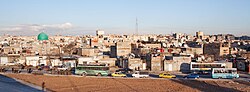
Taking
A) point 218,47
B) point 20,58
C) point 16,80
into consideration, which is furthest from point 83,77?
point 218,47

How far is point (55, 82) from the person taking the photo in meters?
20.7

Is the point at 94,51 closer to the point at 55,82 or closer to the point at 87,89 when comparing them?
the point at 55,82

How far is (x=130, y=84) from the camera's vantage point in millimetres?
20188

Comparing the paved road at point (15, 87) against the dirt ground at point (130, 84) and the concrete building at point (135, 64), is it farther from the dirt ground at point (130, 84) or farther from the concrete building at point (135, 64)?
the concrete building at point (135, 64)

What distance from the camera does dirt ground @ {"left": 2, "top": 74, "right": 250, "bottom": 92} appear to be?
18394mm

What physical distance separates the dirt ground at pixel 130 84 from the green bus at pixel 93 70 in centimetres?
188

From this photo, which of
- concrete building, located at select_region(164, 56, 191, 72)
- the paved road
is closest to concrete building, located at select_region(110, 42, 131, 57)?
concrete building, located at select_region(164, 56, 191, 72)

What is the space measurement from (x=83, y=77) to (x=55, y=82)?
7.98 ft

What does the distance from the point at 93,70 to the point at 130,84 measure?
16.2 feet

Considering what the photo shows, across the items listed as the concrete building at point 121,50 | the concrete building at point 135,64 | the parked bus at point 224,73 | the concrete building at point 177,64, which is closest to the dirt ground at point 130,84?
the parked bus at point 224,73

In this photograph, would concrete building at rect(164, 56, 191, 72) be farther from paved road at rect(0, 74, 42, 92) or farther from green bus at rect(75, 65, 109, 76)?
paved road at rect(0, 74, 42, 92)

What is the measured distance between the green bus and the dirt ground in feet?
6.16

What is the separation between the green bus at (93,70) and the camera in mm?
24344

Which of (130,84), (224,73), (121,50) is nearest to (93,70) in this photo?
(130,84)
